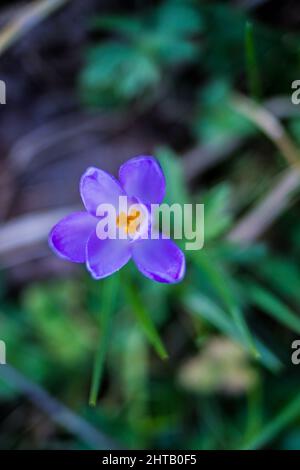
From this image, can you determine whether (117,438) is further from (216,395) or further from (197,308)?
(197,308)

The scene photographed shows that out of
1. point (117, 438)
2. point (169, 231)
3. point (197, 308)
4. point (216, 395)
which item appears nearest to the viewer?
point (169, 231)

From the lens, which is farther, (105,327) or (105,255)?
(105,327)

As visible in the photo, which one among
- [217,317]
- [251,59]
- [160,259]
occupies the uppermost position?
[251,59]

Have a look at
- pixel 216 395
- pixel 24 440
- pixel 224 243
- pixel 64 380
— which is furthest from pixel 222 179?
pixel 24 440

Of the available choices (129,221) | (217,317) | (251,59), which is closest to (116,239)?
(129,221)

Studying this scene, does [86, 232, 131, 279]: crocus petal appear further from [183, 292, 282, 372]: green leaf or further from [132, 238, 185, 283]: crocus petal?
[183, 292, 282, 372]: green leaf

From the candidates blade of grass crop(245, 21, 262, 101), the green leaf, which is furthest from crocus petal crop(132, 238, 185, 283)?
blade of grass crop(245, 21, 262, 101)

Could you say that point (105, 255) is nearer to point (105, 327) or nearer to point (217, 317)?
point (105, 327)
